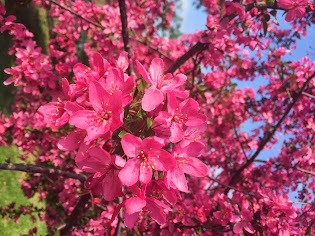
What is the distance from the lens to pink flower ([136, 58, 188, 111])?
3.43 feet

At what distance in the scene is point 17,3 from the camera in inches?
89.0

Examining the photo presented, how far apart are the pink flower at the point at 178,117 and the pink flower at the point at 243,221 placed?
126 centimetres

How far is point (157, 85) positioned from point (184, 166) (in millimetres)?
448

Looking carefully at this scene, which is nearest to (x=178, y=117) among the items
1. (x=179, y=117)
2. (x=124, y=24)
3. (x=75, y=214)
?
(x=179, y=117)

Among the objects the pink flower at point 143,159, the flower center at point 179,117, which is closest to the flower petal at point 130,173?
the pink flower at point 143,159

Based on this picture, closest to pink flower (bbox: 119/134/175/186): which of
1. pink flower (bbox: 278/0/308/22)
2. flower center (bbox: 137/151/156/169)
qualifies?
flower center (bbox: 137/151/156/169)

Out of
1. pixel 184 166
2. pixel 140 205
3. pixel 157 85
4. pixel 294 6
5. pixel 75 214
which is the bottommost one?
pixel 75 214

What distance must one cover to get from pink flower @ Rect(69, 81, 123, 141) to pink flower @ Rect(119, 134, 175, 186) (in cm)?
10

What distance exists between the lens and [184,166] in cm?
119

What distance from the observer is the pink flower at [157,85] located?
1.04 m

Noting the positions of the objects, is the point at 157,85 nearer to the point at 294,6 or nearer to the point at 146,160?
the point at 146,160

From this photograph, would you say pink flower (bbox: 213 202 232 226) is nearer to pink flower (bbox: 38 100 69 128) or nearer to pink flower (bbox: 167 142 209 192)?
pink flower (bbox: 167 142 209 192)

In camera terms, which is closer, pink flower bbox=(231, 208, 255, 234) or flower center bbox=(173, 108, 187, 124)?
flower center bbox=(173, 108, 187, 124)

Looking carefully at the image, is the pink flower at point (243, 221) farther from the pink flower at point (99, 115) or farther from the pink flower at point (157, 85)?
the pink flower at point (99, 115)
